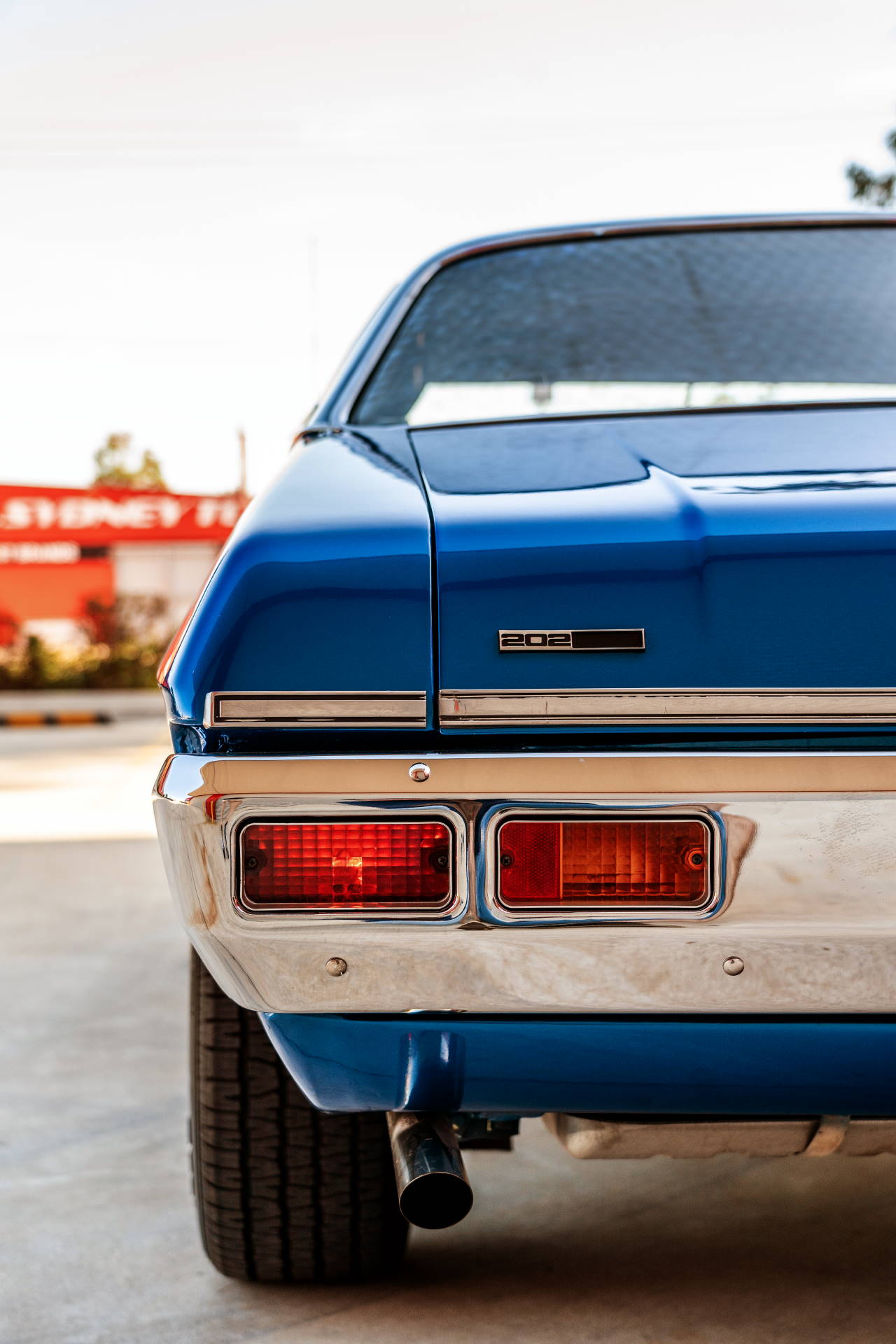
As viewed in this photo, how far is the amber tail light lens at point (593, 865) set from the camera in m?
1.33

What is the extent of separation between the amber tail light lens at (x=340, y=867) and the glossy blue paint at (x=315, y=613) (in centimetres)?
14

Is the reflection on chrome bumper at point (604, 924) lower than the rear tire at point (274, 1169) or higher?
higher

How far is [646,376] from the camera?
89.2 inches

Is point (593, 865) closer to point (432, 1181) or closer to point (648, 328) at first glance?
point (432, 1181)

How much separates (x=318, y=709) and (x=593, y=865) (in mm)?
313

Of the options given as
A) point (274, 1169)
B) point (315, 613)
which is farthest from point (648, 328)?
point (274, 1169)

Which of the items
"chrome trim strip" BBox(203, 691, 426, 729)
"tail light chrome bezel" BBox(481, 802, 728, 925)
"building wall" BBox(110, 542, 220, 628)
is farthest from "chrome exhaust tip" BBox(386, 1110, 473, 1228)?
"building wall" BBox(110, 542, 220, 628)

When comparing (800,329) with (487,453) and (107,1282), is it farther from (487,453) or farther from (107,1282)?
(107,1282)

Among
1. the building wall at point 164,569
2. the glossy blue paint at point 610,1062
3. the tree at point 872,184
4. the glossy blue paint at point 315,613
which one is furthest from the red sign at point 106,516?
the glossy blue paint at point 610,1062

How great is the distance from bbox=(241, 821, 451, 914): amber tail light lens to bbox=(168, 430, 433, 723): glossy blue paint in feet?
0.47

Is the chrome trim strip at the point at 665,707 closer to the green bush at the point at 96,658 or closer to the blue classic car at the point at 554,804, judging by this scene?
the blue classic car at the point at 554,804

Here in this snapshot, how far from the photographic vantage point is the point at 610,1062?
54.8 inches

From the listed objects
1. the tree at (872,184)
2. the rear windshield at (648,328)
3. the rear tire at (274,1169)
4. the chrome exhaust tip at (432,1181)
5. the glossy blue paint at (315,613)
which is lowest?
the rear tire at (274,1169)

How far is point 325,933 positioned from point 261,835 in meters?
0.12
